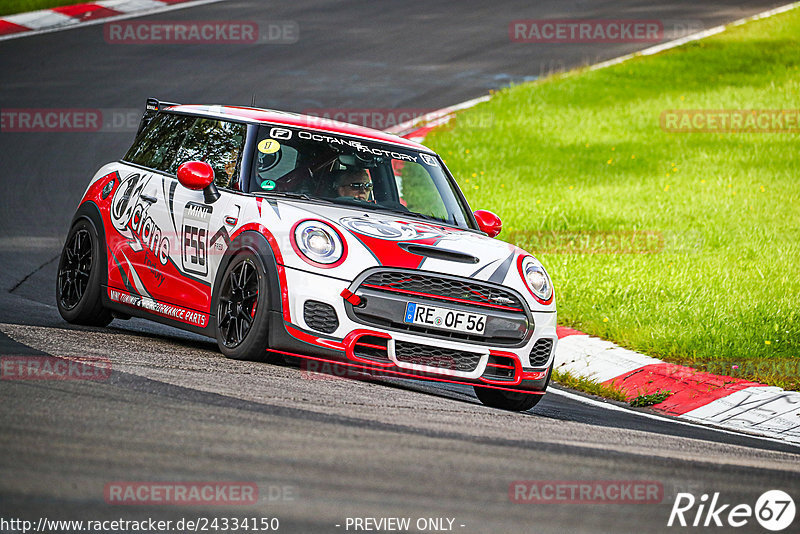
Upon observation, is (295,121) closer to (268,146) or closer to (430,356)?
(268,146)

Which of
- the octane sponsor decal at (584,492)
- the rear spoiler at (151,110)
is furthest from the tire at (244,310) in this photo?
the octane sponsor decal at (584,492)

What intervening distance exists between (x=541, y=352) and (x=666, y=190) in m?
8.98

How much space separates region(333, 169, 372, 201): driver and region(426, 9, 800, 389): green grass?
9.31 feet

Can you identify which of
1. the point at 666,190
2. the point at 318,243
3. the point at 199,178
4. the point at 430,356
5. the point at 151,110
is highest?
the point at 151,110

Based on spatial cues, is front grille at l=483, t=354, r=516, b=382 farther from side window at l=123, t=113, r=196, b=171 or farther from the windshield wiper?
side window at l=123, t=113, r=196, b=171

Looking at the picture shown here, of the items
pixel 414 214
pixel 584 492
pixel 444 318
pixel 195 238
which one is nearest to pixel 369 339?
pixel 444 318

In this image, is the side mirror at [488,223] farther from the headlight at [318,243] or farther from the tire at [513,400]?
the headlight at [318,243]

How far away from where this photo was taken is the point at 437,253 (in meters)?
7.09

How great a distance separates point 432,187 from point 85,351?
288 cm

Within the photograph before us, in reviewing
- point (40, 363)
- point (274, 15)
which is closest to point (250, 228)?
point (40, 363)

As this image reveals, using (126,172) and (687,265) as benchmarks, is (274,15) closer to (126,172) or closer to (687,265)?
(687,265)

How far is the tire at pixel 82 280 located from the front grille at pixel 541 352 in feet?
10.9

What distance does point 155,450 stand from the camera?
467cm

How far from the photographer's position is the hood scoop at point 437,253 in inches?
277
